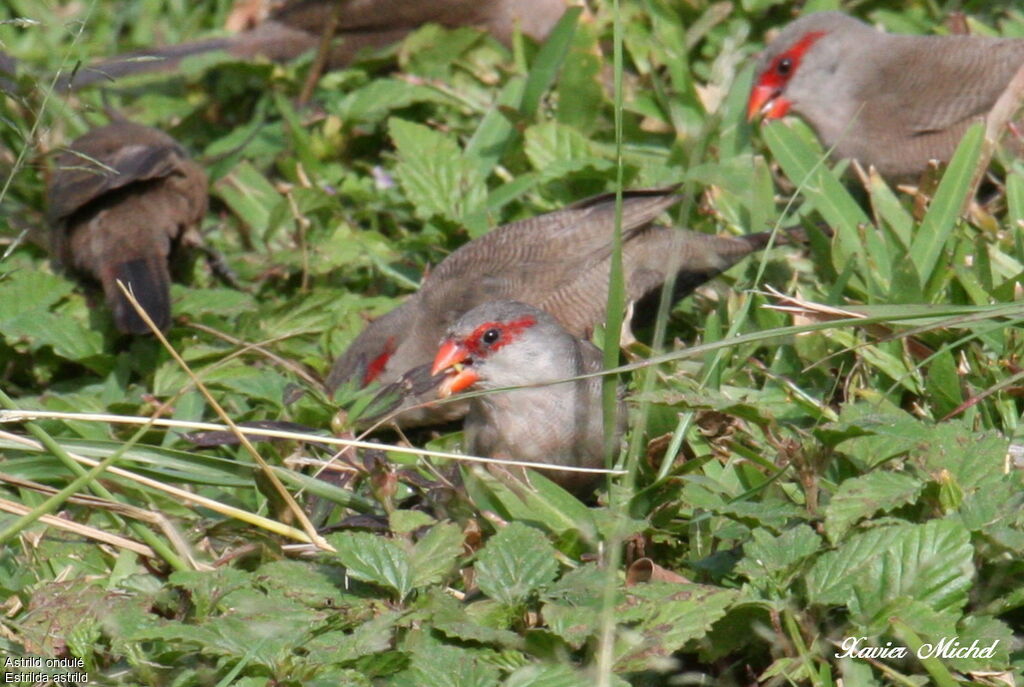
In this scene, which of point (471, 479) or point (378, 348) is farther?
point (378, 348)

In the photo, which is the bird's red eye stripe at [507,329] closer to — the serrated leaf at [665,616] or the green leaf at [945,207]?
the green leaf at [945,207]

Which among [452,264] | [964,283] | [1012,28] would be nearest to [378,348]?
[452,264]

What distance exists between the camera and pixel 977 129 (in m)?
4.44

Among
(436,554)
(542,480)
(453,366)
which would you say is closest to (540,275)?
(453,366)

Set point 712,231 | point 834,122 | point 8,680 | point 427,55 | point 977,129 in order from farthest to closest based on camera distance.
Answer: point 427,55
point 834,122
point 712,231
point 977,129
point 8,680

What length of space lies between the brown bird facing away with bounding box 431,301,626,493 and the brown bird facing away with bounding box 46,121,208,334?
1.39 meters

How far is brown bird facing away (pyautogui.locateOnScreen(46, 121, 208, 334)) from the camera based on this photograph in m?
5.22

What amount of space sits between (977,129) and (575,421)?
170cm

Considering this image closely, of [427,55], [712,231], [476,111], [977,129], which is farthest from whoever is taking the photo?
[427,55]

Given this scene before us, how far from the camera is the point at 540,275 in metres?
4.84

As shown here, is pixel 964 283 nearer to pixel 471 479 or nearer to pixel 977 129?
pixel 977 129

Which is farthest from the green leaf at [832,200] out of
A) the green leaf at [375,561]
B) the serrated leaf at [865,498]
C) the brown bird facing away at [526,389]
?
the green leaf at [375,561]

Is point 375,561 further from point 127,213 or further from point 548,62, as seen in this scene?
point 548,62

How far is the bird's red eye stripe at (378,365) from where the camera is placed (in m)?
4.66
